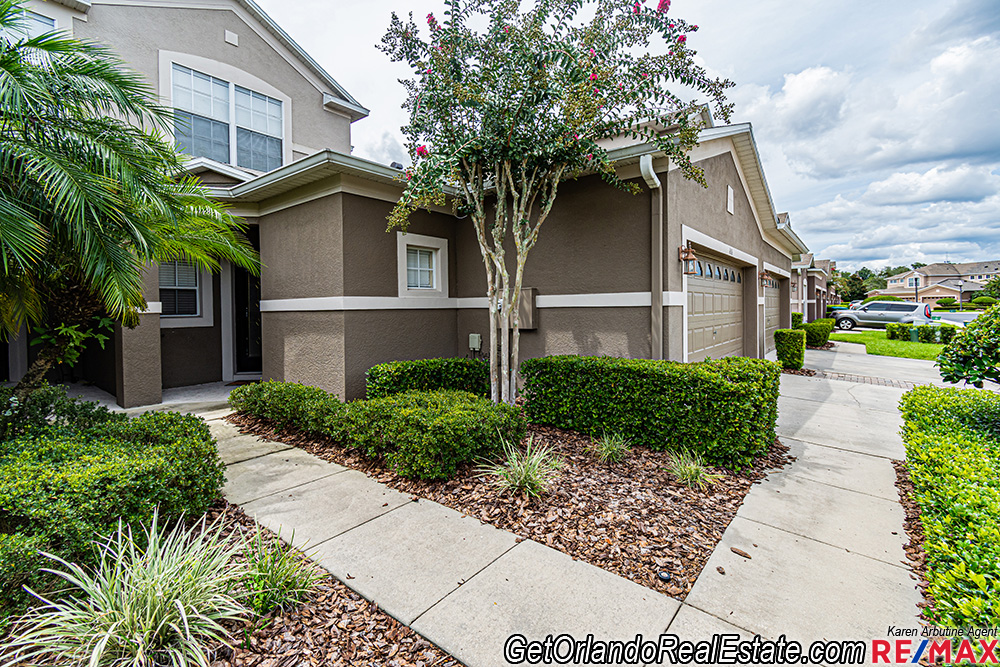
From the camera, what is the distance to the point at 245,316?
961 cm

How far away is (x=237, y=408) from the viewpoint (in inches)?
268

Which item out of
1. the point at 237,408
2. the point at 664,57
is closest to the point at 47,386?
the point at 237,408

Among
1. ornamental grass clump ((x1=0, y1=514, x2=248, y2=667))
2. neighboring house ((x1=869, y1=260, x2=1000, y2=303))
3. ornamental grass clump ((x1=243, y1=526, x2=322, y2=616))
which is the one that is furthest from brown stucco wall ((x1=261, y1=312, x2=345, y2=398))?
neighboring house ((x1=869, y1=260, x2=1000, y2=303))

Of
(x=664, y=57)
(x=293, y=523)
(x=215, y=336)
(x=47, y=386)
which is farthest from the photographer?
(x=215, y=336)

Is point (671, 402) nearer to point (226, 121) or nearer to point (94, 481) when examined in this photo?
point (94, 481)

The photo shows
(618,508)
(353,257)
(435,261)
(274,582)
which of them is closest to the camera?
(274,582)

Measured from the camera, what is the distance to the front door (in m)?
9.54

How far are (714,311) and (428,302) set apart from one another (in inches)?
218

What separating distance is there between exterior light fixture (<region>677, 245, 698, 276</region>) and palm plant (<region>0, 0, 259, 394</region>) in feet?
19.8

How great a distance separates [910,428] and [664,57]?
4.65m

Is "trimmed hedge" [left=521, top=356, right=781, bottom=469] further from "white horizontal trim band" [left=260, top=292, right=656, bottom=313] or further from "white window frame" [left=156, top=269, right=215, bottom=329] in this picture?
"white window frame" [left=156, top=269, right=215, bottom=329]

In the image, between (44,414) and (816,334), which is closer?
(44,414)

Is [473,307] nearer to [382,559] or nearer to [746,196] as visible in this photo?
[382,559]

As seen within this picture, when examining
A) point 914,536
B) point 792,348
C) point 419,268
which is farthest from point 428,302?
point 792,348
